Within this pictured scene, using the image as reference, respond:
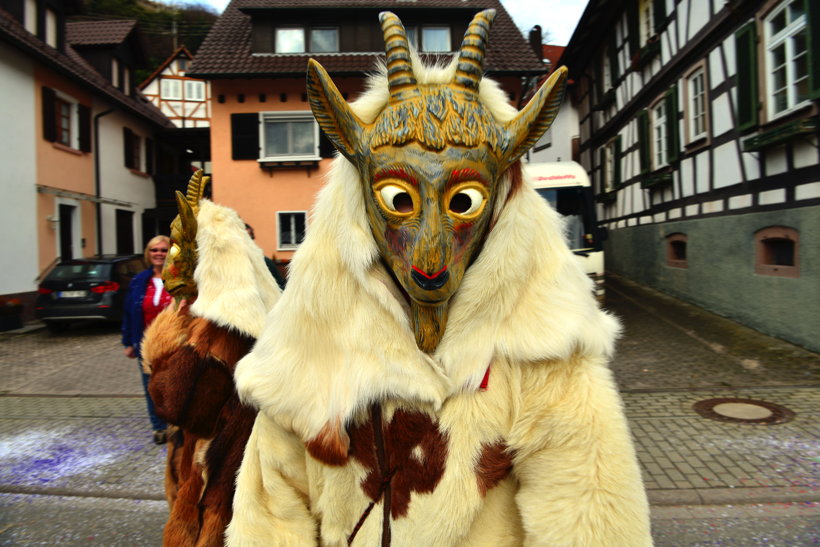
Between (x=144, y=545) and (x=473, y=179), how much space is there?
3.41 m

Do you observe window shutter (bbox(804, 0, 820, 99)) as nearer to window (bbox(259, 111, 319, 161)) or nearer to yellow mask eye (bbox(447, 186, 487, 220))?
yellow mask eye (bbox(447, 186, 487, 220))

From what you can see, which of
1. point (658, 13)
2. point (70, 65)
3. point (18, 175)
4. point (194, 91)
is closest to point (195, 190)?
point (658, 13)

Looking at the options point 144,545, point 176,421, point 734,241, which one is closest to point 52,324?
point 144,545

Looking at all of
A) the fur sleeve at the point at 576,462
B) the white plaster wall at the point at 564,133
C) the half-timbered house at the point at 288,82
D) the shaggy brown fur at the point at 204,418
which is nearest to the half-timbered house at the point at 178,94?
the half-timbered house at the point at 288,82

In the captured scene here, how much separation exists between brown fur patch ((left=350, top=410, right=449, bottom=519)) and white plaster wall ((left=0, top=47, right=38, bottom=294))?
1346 cm

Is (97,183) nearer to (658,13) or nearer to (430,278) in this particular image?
(658,13)

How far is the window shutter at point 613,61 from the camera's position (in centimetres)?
1465

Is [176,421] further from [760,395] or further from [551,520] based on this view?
[760,395]

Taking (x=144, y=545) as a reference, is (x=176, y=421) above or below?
above

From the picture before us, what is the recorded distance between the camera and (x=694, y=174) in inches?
400

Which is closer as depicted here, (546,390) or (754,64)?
(546,390)

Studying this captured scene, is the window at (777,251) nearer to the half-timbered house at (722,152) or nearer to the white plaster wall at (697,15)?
the half-timbered house at (722,152)

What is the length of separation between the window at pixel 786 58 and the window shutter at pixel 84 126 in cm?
1609

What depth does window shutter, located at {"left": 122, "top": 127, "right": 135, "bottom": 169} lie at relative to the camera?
17.8 metres
